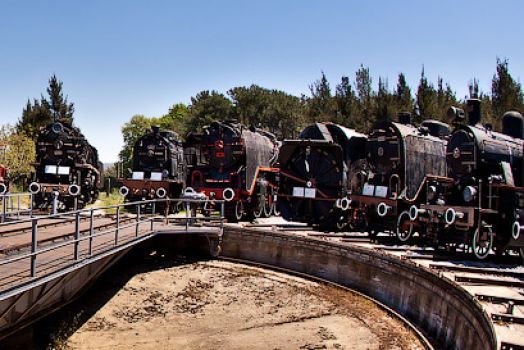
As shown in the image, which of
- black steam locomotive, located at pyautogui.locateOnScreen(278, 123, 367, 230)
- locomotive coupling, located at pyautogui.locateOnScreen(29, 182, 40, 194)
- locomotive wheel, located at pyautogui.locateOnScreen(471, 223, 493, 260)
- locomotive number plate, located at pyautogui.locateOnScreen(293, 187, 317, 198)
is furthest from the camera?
locomotive coupling, located at pyautogui.locateOnScreen(29, 182, 40, 194)

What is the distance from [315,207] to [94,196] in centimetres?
1131

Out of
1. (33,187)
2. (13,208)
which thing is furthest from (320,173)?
(33,187)

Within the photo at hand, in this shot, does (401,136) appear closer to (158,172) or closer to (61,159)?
(158,172)

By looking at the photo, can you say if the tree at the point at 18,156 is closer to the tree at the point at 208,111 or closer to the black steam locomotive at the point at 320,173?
the tree at the point at 208,111

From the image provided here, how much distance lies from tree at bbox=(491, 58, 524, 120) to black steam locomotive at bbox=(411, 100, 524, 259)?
556 inches

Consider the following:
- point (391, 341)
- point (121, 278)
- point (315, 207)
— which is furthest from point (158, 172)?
point (391, 341)

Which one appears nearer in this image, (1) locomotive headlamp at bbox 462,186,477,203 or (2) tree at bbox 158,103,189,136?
(1) locomotive headlamp at bbox 462,186,477,203

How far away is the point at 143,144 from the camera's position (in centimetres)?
2167

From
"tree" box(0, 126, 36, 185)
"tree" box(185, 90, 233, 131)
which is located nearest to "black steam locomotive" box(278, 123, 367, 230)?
"tree" box(0, 126, 36, 185)

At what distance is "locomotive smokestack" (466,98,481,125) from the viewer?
12727 millimetres

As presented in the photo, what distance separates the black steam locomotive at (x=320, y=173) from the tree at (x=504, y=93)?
13.3 metres

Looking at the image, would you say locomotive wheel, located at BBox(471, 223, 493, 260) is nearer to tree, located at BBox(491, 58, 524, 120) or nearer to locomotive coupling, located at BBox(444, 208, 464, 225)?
locomotive coupling, located at BBox(444, 208, 464, 225)

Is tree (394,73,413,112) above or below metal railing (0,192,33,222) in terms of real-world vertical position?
above

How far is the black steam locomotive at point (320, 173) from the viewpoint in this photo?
600 inches
